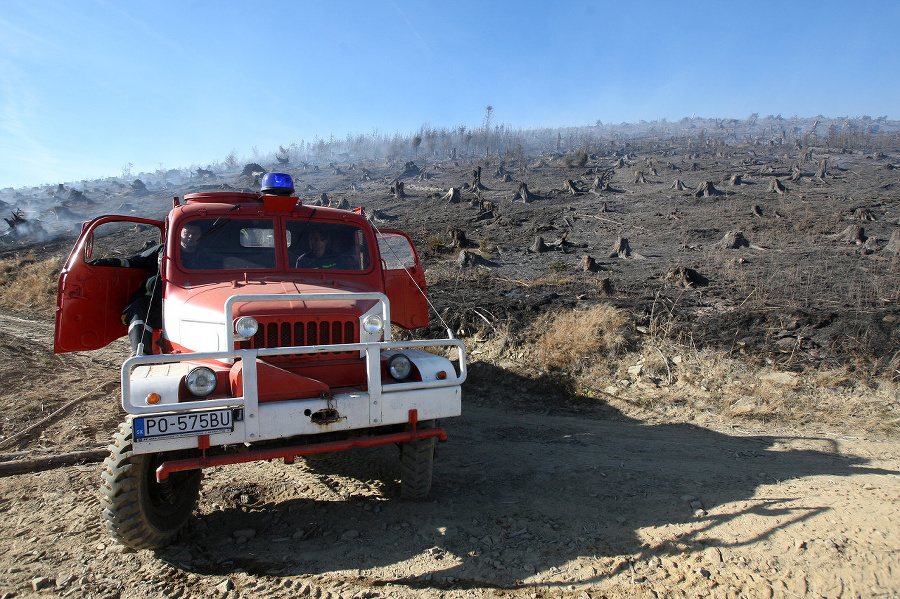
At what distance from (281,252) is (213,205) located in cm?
81

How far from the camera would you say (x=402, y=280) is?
5578 mm

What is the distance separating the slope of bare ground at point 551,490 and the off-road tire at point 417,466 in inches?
5.2

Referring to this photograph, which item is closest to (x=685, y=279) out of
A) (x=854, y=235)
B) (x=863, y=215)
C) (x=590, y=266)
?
(x=590, y=266)

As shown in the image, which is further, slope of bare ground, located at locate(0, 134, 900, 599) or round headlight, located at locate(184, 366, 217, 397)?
round headlight, located at locate(184, 366, 217, 397)

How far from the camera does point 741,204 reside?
22.1m

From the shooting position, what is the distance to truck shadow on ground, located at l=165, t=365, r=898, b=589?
3.52 m

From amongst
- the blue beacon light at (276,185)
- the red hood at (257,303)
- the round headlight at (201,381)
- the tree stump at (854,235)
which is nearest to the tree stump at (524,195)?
the tree stump at (854,235)

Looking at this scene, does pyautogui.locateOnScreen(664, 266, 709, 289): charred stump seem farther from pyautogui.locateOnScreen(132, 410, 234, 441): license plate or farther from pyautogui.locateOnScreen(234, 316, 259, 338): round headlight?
pyautogui.locateOnScreen(132, 410, 234, 441): license plate

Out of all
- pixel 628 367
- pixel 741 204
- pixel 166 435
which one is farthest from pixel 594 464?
pixel 741 204

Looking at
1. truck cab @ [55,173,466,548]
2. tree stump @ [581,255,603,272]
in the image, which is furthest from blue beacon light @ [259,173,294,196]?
tree stump @ [581,255,603,272]

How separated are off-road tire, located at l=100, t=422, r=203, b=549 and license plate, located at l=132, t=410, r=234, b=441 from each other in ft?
0.85

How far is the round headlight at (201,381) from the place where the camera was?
346cm

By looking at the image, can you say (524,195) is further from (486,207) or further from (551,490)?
(551,490)

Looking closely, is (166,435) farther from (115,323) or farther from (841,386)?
(841,386)
